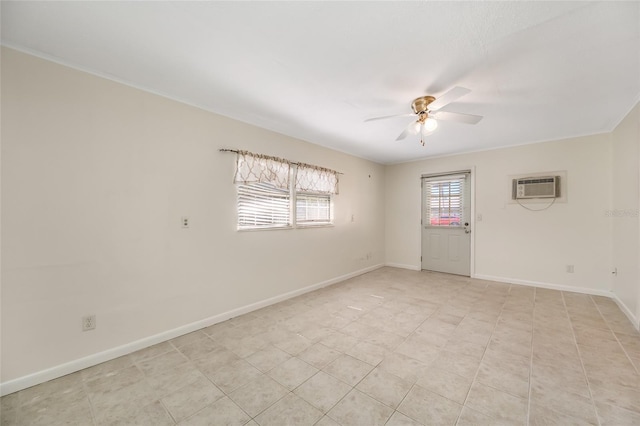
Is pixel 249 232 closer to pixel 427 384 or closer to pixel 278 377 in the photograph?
pixel 278 377

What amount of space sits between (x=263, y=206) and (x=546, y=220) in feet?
14.6

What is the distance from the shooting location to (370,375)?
1.95m

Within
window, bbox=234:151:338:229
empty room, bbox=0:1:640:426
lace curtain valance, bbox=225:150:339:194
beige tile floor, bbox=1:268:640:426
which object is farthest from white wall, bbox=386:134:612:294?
window, bbox=234:151:338:229

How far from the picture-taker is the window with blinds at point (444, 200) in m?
4.89

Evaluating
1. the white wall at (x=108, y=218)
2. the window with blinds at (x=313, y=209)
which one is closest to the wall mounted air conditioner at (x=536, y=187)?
the window with blinds at (x=313, y=209)

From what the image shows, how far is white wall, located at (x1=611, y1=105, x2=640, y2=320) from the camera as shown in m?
2.72

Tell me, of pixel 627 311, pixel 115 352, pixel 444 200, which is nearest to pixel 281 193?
pixel 115 352

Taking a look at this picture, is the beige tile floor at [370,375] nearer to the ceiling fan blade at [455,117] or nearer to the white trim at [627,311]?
the white trim at [627,311]

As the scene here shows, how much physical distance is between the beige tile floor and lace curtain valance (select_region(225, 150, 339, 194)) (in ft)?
5.59

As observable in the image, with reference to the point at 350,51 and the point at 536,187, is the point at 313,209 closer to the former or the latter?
the point at 350,51

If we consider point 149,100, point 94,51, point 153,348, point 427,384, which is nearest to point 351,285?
point 427,384

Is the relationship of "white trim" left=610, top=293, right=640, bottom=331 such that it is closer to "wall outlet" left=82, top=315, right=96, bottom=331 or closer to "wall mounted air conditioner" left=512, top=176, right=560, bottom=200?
"wall mounted air conditioner" left=512, top=176, right=560, bottom=200

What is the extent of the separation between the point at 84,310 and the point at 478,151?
5.83 metres

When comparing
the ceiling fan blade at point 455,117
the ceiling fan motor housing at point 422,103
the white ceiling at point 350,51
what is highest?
the white ceiling at point 350,51
